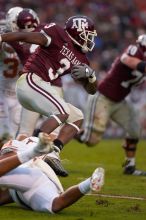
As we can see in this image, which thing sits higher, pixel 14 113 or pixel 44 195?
pixel 44 195

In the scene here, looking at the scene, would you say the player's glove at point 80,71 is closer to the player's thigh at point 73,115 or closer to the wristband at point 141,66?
the player's thigh at point 73,115

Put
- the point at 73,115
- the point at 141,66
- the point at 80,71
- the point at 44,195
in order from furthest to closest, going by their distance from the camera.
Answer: the point at 141,66, the point at 73,115, the point at 80,71, the point at 44,195

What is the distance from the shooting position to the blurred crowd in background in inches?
666

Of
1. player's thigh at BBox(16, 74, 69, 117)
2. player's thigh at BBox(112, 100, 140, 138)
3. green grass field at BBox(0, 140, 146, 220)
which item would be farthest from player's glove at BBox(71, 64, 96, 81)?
player's thigh at BBox(112, 100, 140, 138)

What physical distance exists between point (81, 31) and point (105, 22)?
38.6ft

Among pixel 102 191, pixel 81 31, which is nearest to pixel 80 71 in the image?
pixel 81 31

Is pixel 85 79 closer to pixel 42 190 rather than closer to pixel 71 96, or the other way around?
pixel 42 190

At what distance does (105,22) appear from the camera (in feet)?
63.7

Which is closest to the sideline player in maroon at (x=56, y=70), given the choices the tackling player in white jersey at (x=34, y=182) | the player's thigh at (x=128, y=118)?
the tackling player in white jersey at (x=34, y=182)

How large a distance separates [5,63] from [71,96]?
7.01 metres

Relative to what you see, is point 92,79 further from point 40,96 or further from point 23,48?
point 23,48

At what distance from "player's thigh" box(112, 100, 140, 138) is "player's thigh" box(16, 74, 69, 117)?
8.24 feet

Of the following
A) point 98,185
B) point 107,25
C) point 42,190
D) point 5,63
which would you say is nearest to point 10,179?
point 42,190

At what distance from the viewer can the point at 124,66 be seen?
988cm
